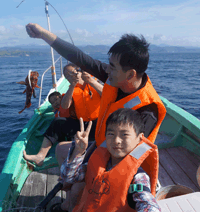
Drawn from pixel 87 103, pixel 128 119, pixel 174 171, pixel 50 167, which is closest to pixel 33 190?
pixel 50 167

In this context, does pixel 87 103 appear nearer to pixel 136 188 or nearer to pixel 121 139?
pixel 121 139

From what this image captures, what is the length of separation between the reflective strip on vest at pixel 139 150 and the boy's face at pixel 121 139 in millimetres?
49

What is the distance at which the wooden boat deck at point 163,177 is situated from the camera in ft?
7.42

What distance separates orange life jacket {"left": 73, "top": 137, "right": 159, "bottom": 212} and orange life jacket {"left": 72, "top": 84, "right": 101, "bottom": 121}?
1364mm

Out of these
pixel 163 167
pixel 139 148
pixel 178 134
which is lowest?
pixel 163 167

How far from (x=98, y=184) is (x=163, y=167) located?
70.3 inches

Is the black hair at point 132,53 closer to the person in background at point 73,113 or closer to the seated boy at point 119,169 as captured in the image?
the seated boy at point 119,169

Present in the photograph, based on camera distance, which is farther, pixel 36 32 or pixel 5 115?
pixel 5 115

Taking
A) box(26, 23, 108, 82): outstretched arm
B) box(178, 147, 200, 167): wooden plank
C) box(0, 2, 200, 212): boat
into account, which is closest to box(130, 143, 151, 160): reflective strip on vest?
box(0, 2, 200, 212): boat

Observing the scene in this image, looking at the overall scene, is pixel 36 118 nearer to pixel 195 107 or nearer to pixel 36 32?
pixel 36 32

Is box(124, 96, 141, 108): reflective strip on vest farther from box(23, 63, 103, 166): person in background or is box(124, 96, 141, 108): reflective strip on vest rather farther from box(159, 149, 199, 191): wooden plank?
box(159, 149, 199, 191): wooden plank

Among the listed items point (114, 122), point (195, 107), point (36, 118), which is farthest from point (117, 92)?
point (195, 107)

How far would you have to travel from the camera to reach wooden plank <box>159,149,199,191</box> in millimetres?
2475

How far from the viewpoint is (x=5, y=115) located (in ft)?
29.7
